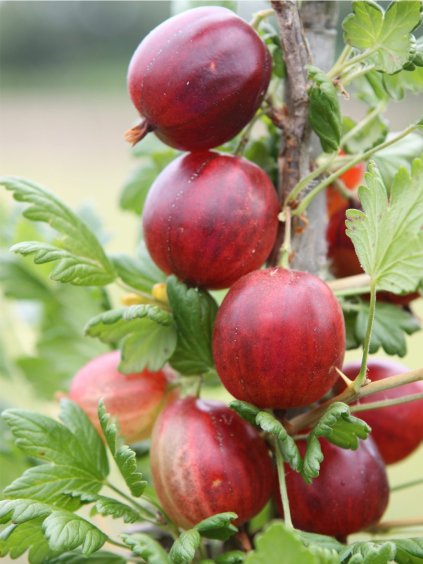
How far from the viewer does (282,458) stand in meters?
0.54

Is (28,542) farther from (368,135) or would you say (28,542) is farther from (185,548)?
(368,135)

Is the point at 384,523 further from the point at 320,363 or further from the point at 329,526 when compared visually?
the point at 320,363

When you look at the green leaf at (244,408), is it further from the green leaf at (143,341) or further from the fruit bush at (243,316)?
the green leaf at (143,341)

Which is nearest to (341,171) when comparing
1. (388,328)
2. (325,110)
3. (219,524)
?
(325,110)

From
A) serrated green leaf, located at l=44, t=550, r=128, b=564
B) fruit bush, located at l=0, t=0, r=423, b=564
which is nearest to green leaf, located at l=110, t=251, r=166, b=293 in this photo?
fruit bush, located at l=0, t=0, r=423, b=564

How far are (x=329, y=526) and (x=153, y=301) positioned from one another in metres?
0.22

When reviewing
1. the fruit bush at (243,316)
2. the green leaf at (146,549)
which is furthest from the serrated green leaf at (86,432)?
the green leaf at (146,549)

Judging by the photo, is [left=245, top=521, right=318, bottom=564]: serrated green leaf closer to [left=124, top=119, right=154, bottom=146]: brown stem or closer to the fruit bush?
the fruit bush

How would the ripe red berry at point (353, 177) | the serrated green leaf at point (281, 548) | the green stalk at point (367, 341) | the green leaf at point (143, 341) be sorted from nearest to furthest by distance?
the serrated green leaf at point (281, 548) → the green stalk at point (367, 341) → the green leaf at point (143, 341) → the ripe red berry at point (353, 177)

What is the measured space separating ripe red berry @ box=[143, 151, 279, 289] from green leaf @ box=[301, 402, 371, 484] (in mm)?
125

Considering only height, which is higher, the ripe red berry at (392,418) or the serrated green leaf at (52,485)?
the serrated green leaf at (52,485)

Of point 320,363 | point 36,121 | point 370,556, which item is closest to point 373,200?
point 320,363

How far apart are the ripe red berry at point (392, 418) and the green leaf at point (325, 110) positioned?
0.19 meters

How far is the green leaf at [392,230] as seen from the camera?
47 cm
